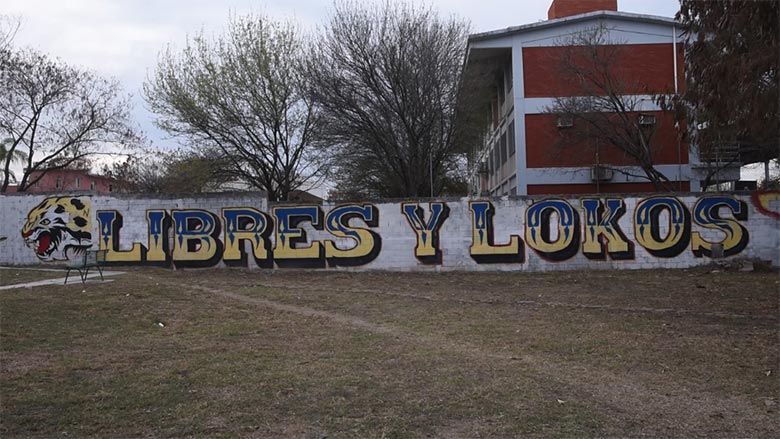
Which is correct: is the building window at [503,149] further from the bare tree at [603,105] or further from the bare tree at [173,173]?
the bare tree at [173,173]

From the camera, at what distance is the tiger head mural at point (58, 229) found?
58.4ft

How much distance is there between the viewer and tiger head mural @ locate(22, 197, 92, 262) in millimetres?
17797

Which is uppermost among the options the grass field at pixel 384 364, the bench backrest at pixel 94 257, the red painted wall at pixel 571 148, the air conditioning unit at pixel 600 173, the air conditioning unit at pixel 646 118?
the air conditioning unit at pixel 646 118

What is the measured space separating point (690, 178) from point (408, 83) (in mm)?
12721

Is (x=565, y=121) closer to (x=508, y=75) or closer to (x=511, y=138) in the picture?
(x=511, y=138)

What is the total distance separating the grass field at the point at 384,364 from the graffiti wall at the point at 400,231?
433cm

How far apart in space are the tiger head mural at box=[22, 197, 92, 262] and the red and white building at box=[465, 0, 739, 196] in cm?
1588

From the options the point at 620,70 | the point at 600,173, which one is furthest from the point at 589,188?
the point at 620,70

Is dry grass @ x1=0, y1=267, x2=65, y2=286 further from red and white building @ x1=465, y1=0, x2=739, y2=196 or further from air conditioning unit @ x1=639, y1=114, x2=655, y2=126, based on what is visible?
air conditioning unit @ x1=639, y1=114, x2=655, y2=126

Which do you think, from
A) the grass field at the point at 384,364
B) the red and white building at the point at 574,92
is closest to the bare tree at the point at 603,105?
the red and white building at the point at 574,92

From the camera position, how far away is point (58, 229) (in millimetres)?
17828

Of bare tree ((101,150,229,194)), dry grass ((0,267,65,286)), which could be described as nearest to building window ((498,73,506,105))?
bare tree ((101,150,229,194))

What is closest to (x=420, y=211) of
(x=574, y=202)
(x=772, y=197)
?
(x=574, y=202)

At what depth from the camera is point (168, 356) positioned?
7.25 metres
